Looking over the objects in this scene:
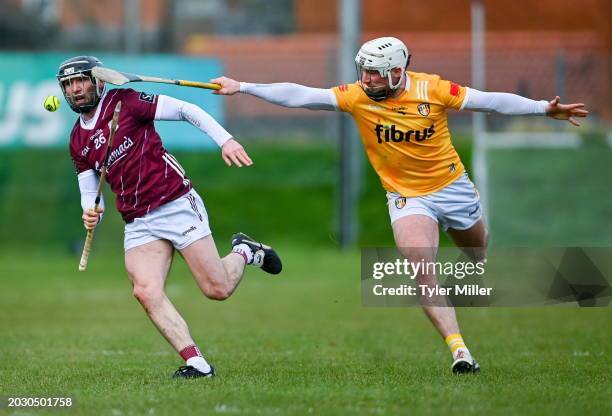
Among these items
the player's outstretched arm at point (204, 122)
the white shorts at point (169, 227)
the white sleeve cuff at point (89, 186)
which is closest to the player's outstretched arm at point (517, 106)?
the player's outstretched arm at point (204, 122)

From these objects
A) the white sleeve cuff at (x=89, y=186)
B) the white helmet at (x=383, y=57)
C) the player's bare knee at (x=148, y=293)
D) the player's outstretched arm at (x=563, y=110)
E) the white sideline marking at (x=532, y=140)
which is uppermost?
the white helmet at (x=383, y=57)

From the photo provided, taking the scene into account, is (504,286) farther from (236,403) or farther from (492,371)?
(236,403)

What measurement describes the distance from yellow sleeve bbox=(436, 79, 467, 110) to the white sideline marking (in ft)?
36.2

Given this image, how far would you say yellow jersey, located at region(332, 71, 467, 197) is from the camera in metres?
9.31

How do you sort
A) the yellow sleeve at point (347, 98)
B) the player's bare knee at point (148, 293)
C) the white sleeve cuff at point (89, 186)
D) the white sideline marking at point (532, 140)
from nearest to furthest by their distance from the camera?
the player's bare knee at point (148, 293)
the white sleeve cuff at point (89, 186)
the yellow sleeve at point (347, 98)
the white sideline marking at point (532, 140)

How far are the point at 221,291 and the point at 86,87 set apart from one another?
69.3 inches

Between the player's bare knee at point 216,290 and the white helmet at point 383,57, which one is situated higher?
the white helmet at point 383,57

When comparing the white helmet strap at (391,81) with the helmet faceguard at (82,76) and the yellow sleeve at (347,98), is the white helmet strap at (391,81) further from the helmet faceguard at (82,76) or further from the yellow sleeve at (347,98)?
the helmet faceguard at (82,76)

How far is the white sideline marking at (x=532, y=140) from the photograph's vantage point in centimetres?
2023

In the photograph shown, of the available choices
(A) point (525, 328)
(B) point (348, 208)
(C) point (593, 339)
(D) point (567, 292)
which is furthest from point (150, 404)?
(B) point (348, 208)

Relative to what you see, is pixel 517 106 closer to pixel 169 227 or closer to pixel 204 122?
pixel 204 122

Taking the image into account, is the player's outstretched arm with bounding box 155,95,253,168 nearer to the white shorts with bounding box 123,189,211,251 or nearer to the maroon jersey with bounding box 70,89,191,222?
the maroon jersey with bounding box 70,89,191,222

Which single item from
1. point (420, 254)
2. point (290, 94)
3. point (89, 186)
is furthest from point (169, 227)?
point (420, 254)

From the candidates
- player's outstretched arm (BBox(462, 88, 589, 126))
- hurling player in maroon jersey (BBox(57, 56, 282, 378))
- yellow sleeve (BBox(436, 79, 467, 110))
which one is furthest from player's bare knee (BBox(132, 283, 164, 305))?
player's outstretched arm (BBox(462, 88, 589, 126))
